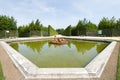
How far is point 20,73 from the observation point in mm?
4770

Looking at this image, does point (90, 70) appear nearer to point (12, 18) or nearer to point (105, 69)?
point (105, 69)

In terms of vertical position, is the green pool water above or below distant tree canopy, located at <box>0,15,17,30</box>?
below

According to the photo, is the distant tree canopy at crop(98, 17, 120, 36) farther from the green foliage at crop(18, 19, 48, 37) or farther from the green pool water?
the green pool water

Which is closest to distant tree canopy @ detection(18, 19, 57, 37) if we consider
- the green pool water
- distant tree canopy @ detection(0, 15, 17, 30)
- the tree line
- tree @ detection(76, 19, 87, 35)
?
the tree line

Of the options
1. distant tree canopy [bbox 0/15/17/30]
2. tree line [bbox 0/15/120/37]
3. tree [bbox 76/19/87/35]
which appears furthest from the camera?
tree [bbox 76/19/87/35]

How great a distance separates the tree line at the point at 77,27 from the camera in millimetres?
28547

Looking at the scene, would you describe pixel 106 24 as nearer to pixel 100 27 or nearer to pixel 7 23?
pixel 100 27

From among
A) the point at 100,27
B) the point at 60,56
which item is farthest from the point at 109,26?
the point at 60,56

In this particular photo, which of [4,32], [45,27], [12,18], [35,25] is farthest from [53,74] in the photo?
[45,27]

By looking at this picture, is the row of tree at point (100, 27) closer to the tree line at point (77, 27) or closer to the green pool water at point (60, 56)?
the tree line at point (77, 27)

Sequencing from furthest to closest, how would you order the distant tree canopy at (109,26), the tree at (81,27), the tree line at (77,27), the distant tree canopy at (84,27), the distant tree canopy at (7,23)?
1. the tree at (81,27)
2. the distant tree canopy at (84,27)
3. the distant tree canopy at (109,26)
4. the tree line at (77,27)
5. the distant tree canopy at (7,23)

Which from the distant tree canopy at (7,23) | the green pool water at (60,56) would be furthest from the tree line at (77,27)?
the green pool water at (60,56)

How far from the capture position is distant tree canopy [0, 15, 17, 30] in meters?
27.6

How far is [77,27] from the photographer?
35125mm
